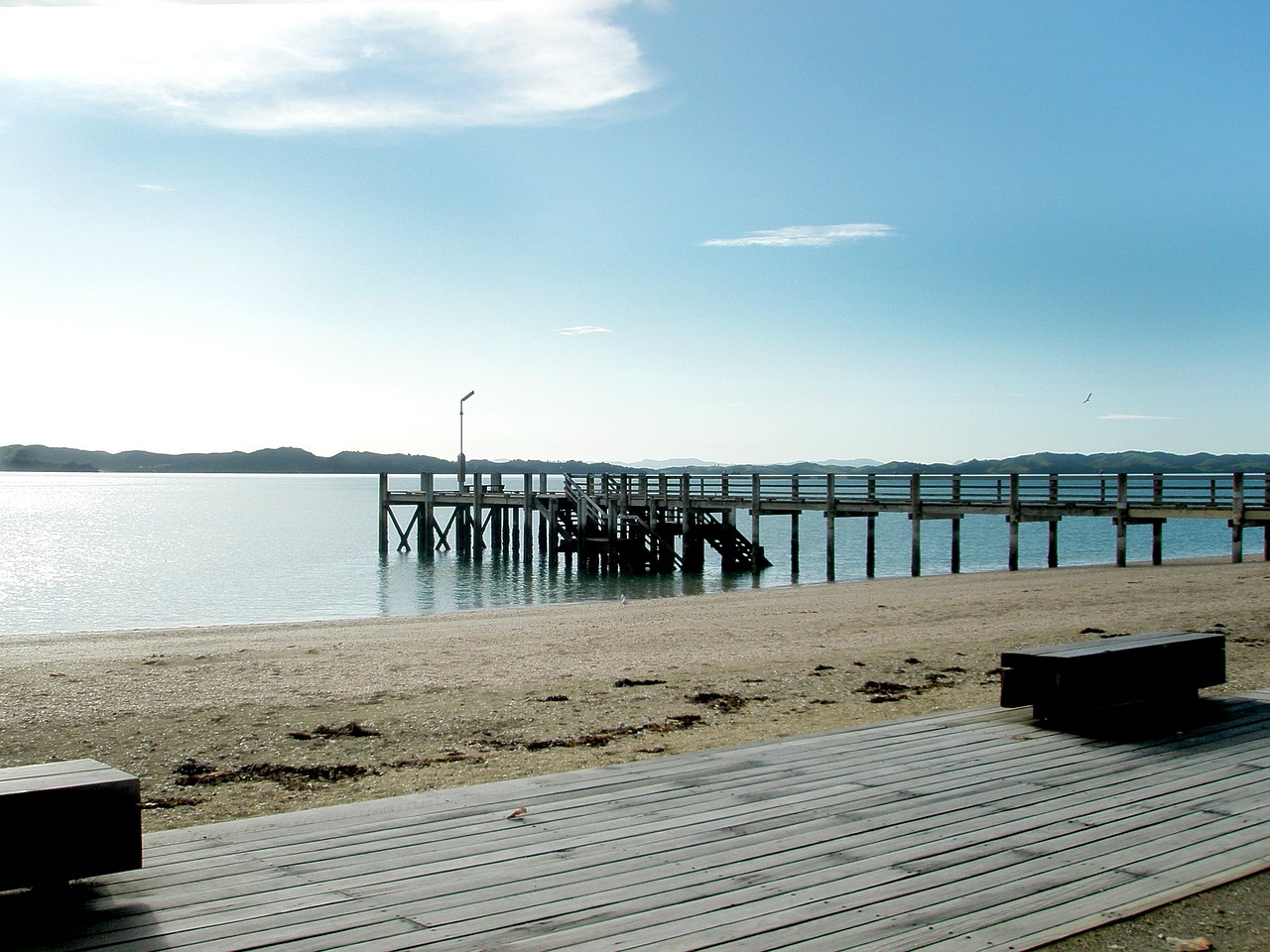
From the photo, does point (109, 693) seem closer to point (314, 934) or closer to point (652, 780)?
point (652, 780)

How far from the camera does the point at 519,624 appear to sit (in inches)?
733

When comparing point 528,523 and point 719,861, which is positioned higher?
point 719,861

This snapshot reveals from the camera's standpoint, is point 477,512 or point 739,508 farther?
point 477,512

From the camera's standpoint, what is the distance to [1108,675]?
279 inches

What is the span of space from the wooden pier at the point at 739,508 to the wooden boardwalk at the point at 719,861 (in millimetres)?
25356

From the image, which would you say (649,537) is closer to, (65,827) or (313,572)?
(313,572)

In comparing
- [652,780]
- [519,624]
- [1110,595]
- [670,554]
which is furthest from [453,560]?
[652,780]

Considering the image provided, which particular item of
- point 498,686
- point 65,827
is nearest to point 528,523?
point 498,686

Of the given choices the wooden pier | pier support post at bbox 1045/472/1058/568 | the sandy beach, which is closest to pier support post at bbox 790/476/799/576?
the wooden pier

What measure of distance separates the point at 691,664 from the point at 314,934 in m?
8.86

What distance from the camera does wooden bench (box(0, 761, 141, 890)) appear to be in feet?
12.8

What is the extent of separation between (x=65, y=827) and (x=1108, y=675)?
6.11 metres

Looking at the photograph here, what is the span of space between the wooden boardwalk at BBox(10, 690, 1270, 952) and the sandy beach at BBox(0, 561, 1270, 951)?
509 millimetres

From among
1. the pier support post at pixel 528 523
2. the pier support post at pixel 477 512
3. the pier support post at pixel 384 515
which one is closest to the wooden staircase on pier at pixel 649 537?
the pier support post at pixel 528 523
